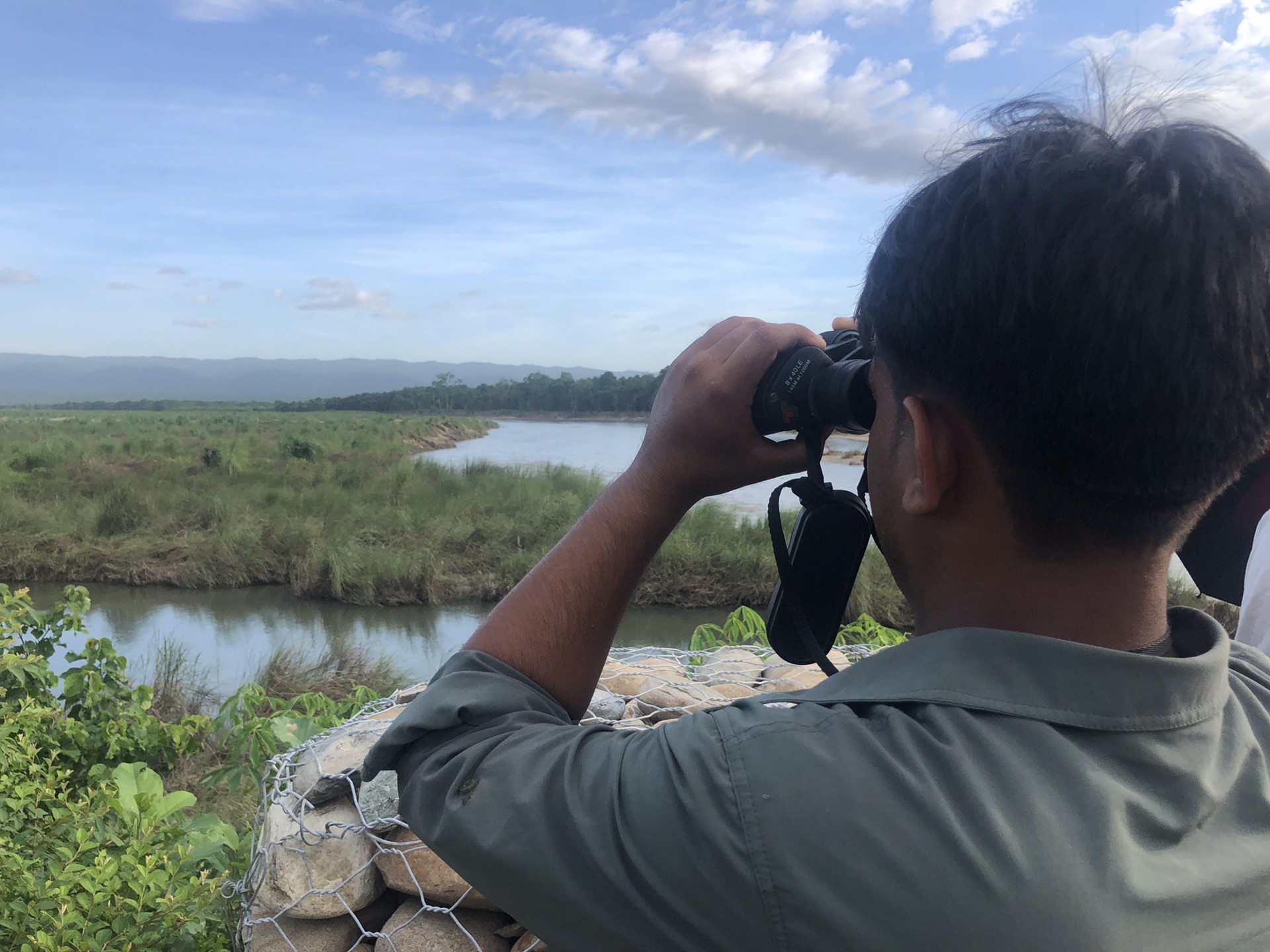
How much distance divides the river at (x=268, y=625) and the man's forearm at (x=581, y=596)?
536 cm

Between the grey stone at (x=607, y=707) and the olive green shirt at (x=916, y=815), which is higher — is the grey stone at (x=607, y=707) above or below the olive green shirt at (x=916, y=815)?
below

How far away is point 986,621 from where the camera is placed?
80cm

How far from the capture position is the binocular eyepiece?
3.06 feet

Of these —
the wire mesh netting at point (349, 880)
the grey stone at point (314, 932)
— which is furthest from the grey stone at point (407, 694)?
the grey stone at point (314, 932)

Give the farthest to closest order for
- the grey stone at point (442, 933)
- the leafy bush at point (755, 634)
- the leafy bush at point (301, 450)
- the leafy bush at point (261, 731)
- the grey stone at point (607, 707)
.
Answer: the leafy bush at point (301, 450) → the leafy bush at point (755, 634) → the leafy bush at point (261, 731) → the grey stone at point (607, 707) → the grey stone at point (442, 933)

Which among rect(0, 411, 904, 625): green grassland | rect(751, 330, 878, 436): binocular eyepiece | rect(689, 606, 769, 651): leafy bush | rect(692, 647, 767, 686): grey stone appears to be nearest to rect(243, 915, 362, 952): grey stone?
rect(692, 647, 767, 686): grey stone

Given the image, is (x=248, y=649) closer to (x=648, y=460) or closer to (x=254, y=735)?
(x=254, y=735)

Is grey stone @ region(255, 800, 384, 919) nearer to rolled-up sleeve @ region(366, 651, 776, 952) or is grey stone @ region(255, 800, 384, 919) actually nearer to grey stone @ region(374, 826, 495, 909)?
grey stone @ region(374, 826, 495, 909)

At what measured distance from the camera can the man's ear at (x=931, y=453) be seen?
2.57ft

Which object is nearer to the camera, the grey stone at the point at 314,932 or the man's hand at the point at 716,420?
the man's hand at the point at 716,420

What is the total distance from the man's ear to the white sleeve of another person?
2.68 feet

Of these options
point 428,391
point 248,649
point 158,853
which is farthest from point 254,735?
point 428,391

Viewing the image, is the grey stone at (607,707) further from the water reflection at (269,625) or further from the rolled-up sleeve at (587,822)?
the water reflection at (269,625)

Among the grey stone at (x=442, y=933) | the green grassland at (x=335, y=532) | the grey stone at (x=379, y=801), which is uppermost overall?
the grey stone at (x=379, y=801)
